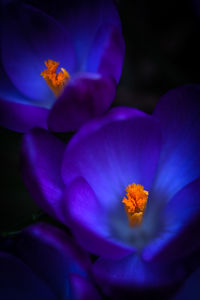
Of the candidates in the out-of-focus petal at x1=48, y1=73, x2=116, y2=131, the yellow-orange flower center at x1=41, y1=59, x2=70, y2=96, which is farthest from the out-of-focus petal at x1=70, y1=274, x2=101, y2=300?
the yellow-orange flower center at x1=41, y1=59, x2=70, y2=96

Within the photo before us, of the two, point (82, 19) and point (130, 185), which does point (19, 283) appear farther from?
point (82, 19)

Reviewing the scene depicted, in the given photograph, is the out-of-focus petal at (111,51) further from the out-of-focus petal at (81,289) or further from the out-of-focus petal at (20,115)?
the out-of-focus petal at (81,289)

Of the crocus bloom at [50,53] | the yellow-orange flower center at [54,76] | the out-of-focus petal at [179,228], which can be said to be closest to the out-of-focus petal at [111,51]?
the crocus bloom at [50,53]

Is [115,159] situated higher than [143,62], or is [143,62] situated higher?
[115,159]

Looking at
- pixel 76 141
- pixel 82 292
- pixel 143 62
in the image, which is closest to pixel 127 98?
pixel 143 62

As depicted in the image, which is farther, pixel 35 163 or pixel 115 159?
pixel 115 159

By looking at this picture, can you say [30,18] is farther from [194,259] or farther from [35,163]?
[194,259]
